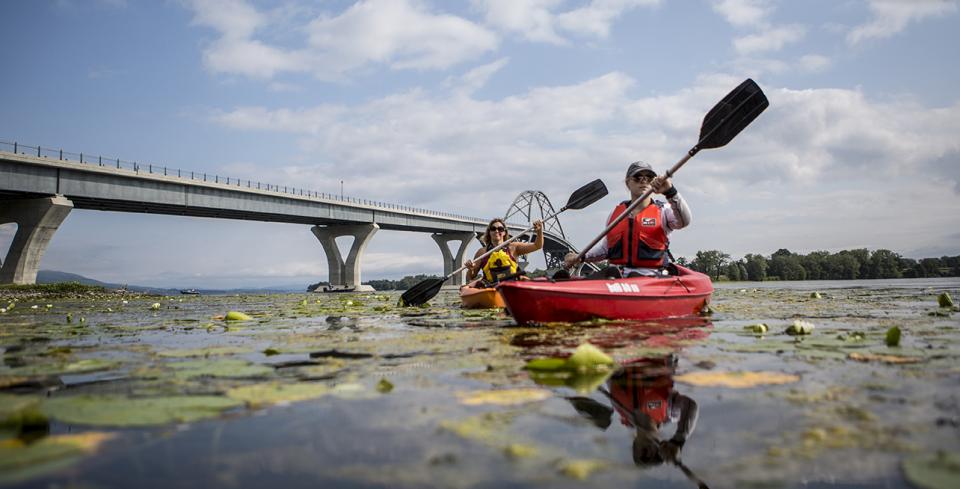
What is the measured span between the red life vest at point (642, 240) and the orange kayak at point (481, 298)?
11.8 ft

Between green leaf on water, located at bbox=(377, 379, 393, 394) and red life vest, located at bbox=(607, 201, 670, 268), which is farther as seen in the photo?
red life vest, located at bbox=(607, 201, 670, 268)

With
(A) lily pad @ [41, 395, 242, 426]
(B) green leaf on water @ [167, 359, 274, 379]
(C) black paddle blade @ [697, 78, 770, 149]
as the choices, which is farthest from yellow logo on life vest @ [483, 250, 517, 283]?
(A) lily pad @ [41, 395, 242, 426]

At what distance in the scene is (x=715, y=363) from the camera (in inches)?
113

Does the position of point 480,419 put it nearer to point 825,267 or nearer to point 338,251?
point 338,251

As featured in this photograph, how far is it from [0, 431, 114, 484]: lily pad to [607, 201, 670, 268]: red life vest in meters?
6.19

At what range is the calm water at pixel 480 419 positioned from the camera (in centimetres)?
128

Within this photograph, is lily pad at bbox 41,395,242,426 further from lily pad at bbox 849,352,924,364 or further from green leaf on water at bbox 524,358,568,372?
lily pad at bbox 849,352,924,364

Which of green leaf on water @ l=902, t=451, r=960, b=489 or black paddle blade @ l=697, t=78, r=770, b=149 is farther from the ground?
black paddle blade @ l=697, t=78, r=770, b=149

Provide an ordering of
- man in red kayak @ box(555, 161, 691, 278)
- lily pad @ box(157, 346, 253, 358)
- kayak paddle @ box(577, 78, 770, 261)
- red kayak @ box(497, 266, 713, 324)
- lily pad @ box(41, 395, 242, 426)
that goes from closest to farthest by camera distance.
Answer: lily pad @ box(41, 395, 242, 426), lily pad @ box(157, 346, 253, 358), red kayak @ box(497, 266, 713, 324), man in red kayak @ box(555, 161, 691, 278), kayak paddle @ box(577, 78, 770, 261)

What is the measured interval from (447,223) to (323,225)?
17.1 metres

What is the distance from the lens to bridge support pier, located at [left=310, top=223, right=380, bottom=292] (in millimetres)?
53906

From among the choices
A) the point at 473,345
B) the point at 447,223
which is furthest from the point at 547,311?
the point at 447,223

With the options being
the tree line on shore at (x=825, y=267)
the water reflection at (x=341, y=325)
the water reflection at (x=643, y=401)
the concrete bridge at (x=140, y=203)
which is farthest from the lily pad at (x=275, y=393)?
the tree line on shore at (x=825, y=267)

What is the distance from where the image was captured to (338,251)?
54.5m
